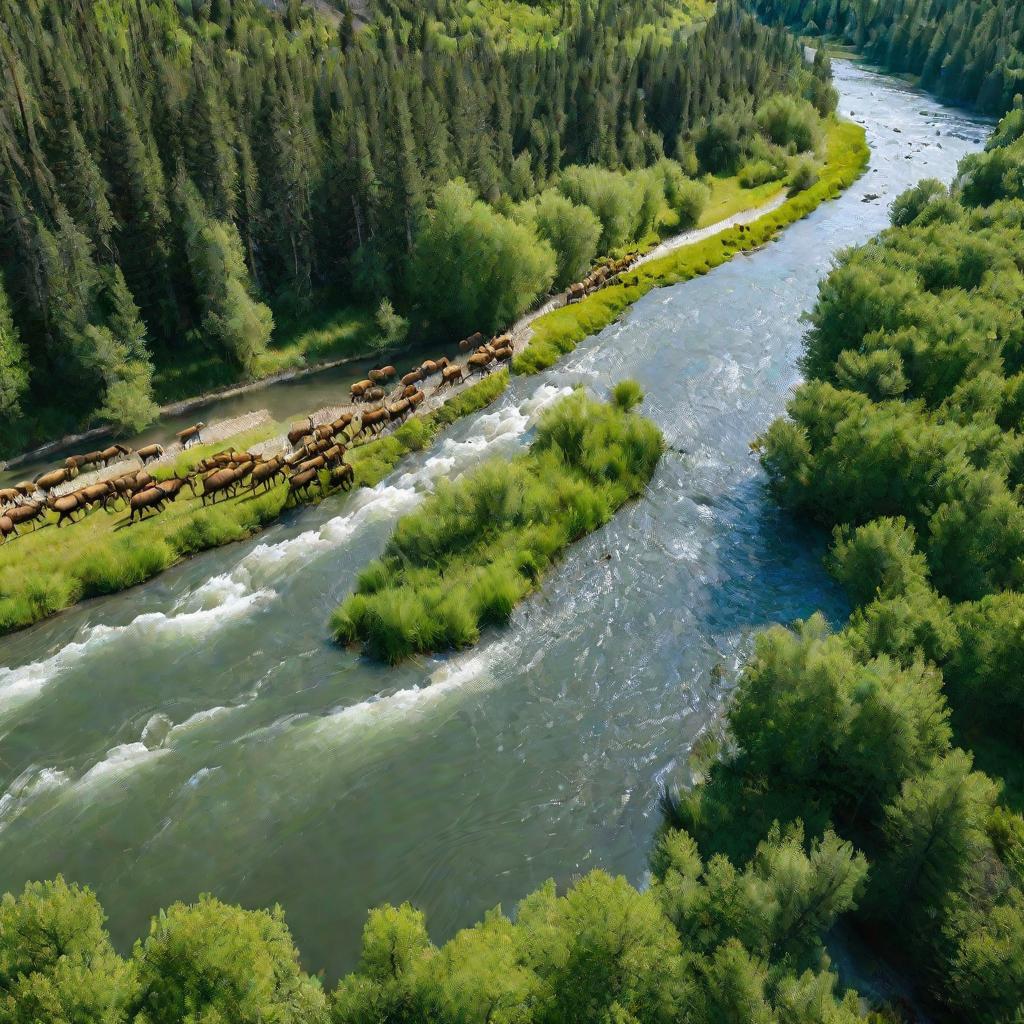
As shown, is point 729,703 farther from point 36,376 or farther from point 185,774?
point 36,376

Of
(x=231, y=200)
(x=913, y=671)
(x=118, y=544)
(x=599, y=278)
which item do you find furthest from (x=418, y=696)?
(x=599, y=278)

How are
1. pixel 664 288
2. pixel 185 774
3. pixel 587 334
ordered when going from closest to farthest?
pixel 185 774 < pixel 587 334 < pixel 664 288

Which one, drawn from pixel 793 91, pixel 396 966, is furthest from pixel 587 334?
pixel 793 91

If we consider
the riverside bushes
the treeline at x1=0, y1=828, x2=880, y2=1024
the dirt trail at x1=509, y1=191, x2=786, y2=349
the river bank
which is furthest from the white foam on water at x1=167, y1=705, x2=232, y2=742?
the dirt trail at x1=509, y1=191, x2=786, y2=349

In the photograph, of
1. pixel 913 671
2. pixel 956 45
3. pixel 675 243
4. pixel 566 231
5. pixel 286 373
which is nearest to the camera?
pixel 913 671

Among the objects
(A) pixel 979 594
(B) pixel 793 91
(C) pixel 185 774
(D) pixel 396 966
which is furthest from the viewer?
(B) pixel 793 91

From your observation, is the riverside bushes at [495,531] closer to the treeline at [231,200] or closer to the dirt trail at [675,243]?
the dirt trail at [675,243]

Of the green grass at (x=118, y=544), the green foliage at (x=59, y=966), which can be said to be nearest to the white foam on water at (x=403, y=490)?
the green grass at (x=118, y=544)

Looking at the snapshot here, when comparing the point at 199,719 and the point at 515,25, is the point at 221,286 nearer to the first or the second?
the point at 199,719
